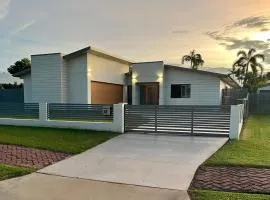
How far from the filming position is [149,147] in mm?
8953

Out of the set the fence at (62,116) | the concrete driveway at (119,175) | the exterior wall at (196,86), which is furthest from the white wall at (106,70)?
the concrete driveway at (119,175)

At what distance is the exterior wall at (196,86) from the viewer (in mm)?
22594

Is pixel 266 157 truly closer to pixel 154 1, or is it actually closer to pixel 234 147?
pixel 234 147

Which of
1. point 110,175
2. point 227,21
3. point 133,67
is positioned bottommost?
point 110,175

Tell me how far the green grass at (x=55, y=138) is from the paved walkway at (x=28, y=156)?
370 millimetres

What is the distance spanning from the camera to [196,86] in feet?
75.5

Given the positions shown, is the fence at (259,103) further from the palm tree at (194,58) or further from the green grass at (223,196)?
the green grass at (223,196)

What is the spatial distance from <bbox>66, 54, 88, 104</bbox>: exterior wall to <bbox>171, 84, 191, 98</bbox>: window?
7259 millimetres

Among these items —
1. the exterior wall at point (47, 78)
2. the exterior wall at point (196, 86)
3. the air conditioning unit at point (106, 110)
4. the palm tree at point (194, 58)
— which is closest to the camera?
→ the air conditioning unit at point (106, 110)

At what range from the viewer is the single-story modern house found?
825 inches

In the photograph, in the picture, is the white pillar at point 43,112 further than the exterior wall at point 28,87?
No

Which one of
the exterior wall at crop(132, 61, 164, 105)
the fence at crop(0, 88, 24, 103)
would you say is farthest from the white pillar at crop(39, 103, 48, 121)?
the fence at crop(0, 88, 24, 103)

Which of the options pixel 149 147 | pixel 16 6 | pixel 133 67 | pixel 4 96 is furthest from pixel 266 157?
pixel 4 96

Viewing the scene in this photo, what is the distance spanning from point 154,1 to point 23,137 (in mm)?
8758
